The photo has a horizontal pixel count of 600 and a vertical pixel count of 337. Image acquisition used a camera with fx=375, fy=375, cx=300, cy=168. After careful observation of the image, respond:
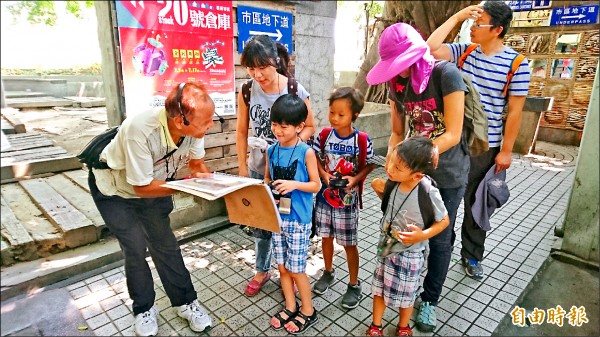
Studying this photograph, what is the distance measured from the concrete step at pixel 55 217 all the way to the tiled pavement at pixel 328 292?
13.5 inches

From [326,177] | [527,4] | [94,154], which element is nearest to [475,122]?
[326,177]

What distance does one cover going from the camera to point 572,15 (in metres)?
8.12

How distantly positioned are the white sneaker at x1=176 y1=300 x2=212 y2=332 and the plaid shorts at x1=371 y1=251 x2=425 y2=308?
1.20 m

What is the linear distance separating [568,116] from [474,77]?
290 inches

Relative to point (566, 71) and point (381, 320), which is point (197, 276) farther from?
point (566, 71)

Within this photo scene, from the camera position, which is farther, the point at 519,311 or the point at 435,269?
the point at 519,311

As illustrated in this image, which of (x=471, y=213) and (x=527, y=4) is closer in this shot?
(x=471, y=213)

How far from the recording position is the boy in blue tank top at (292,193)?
233 centimetres

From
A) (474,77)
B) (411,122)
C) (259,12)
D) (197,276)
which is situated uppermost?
(259,12)

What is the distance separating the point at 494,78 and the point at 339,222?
63.5 inches

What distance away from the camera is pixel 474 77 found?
9.61ft

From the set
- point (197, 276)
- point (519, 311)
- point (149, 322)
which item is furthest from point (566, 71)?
point (149, 322)

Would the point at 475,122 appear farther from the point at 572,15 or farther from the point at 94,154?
the point at 572,15

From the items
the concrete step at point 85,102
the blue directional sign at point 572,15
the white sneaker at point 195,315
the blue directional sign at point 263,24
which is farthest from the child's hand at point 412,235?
the blue directional sign at point 572,15
